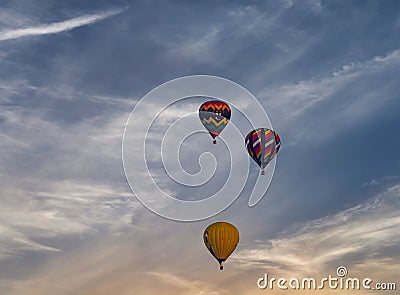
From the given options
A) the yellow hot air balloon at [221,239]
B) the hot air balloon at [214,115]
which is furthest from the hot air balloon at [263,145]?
the yellow hot air balloon at [221,239]

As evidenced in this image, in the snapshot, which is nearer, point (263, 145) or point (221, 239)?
point (221, 239)

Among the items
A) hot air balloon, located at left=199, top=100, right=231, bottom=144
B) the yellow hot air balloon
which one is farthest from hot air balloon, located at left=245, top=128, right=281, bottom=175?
the yellow hot air balloon

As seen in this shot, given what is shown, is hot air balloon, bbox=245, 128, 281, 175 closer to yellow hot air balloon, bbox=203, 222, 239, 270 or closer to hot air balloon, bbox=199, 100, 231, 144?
hot air balloon, bbox=199, 100, 231, 144

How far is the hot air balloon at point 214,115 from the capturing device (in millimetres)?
118188

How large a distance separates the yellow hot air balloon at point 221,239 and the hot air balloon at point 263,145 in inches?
539

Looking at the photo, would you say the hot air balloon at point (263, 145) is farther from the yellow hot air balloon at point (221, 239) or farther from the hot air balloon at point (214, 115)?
the yellow hot air balloon at point (221, 239)

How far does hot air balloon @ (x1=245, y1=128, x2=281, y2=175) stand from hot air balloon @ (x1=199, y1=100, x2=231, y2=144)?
6.14 metres

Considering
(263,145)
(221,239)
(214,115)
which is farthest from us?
(214,115)

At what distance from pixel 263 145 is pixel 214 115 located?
10.4 metres

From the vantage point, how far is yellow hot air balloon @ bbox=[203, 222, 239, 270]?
10444 centimetres

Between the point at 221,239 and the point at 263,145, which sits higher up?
the point at 263,145

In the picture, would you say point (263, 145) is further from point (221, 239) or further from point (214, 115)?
point (221, 239)

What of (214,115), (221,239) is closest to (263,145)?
(214,115)

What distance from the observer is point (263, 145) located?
4513 inches
